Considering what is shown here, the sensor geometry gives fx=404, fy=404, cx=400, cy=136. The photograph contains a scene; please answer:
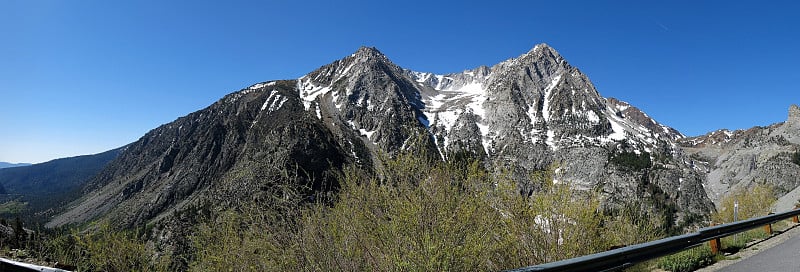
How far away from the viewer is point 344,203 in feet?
24.6

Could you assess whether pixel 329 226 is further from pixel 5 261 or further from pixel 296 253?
pixel 5 261

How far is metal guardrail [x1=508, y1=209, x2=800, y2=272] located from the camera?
5.29 meters

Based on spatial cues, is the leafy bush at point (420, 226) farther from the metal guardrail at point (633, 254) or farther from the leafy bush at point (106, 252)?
the leafy bush at point (106, 252)

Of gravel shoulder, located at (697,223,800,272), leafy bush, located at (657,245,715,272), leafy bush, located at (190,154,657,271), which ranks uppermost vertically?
leafy bush, located at (190,154,657,271)

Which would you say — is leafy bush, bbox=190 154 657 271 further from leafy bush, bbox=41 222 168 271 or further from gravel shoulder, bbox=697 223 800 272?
leafy bush, bbox=41 222 168 271

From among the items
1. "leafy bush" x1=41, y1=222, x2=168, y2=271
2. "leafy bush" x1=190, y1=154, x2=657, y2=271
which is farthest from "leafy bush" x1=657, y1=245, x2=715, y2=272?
"leafy bush" x1=41, y1=222, x2=168, y2=271

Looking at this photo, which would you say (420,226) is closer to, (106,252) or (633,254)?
(633,254)

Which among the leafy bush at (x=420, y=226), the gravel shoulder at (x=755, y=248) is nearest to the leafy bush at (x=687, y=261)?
the gravel shoulder at (x=755, y=248)

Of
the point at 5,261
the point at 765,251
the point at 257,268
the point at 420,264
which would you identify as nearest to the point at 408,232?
the point at 420,264

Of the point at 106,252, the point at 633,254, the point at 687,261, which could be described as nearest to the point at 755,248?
the point at 687,261

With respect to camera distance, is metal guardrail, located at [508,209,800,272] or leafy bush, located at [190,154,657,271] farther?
leafy bush, located at [190,154,657,271]

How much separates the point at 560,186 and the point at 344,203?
16.9 feet

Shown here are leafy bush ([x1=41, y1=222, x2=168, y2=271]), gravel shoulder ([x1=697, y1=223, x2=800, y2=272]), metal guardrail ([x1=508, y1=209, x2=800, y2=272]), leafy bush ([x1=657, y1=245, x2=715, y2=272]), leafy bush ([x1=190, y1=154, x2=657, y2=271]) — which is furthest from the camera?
leafy bush ([x1=41, y1=222, x2=168, y2=271])

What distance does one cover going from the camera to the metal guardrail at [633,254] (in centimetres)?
529
